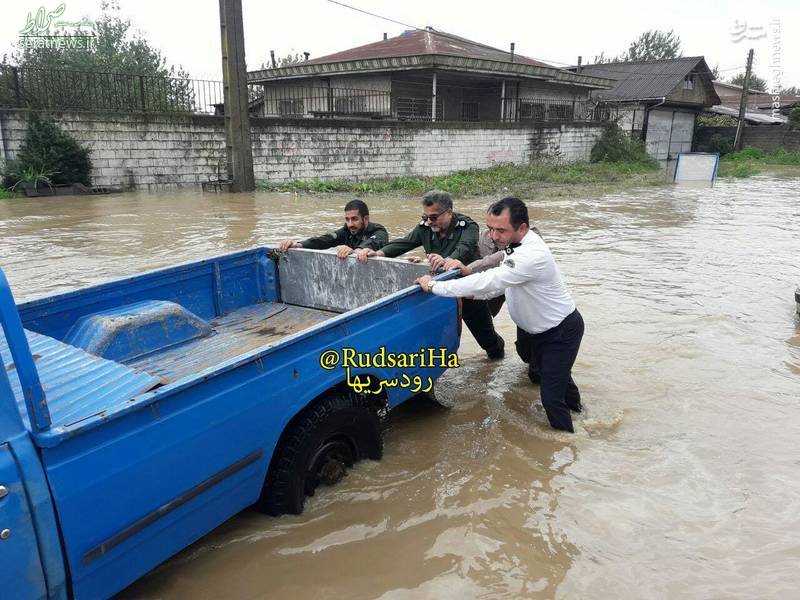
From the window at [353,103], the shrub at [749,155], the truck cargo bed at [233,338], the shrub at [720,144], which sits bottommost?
the truck cargo bed at [233,338]

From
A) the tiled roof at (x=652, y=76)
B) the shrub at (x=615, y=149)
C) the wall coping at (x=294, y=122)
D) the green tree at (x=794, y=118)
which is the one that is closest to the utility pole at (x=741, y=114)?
the tiled roof at (x=652, y=76)

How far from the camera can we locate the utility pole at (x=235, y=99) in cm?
1428

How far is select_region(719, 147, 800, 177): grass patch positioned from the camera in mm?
29547

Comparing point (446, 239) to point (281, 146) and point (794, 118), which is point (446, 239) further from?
point (794, 118)

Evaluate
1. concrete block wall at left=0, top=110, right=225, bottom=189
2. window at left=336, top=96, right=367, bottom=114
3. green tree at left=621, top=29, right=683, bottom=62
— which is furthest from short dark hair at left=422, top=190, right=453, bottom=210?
green tree at left=621, top=29, right=683, bottom=62

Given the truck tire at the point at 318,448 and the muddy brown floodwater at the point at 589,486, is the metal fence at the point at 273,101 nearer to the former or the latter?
the muddy brown floodwater at the point at 589,486

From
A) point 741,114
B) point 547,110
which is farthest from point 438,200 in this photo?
point 741,114

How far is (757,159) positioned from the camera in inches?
1284

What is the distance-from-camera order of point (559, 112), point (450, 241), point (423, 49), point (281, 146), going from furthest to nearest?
1. point (559, 112)
2. point (423, 49)
3. point (281, 146)
4. point (450, 241)

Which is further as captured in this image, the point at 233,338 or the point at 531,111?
the point at 531,111

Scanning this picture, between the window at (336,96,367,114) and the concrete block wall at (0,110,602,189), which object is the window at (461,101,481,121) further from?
the window at (336,96,367,114)

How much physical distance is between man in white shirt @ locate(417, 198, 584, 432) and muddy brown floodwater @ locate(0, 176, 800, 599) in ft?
1.32

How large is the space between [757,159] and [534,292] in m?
35.4

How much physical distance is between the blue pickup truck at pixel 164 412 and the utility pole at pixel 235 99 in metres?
11.8
